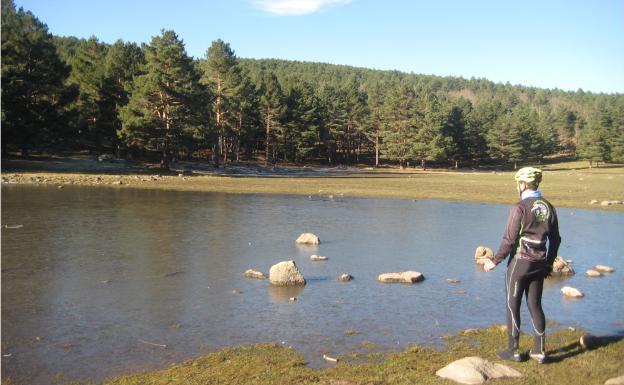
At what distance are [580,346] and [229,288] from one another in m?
8.14

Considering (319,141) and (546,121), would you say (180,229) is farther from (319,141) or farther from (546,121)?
(546,121)

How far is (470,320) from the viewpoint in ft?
38.2

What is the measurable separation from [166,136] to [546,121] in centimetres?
12519

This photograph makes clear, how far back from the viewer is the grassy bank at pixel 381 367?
8.02m

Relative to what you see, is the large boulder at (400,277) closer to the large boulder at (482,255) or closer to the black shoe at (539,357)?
the large boulder at (482,255)

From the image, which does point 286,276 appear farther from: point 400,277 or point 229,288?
point 400,277

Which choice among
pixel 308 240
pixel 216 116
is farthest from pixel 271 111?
pixel 308 240

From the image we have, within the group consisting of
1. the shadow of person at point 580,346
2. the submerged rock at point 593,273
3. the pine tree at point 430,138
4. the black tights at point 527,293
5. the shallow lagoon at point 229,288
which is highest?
the pine tree at point 430,138

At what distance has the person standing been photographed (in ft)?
28.0

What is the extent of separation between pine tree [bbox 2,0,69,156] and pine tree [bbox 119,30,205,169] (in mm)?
7256

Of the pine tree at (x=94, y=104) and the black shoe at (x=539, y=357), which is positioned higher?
the pine tree at (x=94, y=104)

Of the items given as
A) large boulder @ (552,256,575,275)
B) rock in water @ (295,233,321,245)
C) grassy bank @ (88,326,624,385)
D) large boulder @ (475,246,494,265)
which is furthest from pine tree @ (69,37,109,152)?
grassy bank @ (88,326,624,385)

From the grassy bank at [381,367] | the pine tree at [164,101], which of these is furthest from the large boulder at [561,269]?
the pine tree at [164,101]

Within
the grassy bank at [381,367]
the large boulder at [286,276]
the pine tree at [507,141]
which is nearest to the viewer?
the grassy bank at [381,367]
